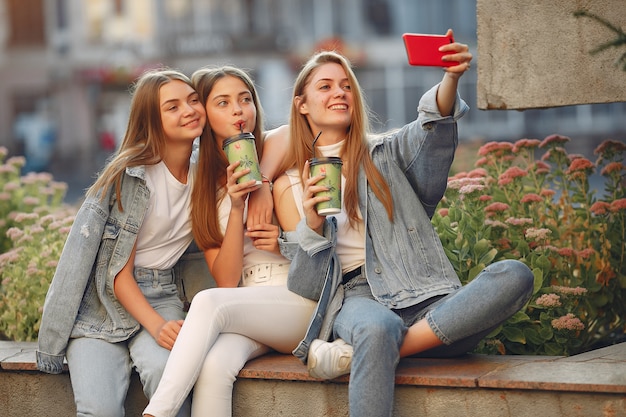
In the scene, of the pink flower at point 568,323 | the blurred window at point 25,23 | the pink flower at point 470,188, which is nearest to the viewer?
the pink flower at point 568,323

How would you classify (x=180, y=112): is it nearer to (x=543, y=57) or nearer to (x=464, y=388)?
(x=543, y=57)

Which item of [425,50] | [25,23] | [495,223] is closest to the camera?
[425,50]

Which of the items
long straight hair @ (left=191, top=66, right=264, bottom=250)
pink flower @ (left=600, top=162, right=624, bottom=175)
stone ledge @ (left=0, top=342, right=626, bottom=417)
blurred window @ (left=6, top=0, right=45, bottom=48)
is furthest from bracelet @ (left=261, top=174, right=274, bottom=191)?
blurred window @ (left=6, top=0, right=45, bottom=48)

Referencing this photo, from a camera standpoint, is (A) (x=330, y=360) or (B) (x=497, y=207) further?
(B) (x=497, y=207)

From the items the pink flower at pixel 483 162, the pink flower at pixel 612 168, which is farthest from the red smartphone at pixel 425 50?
the pink flower at pixel 483 162

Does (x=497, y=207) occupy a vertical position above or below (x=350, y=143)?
below

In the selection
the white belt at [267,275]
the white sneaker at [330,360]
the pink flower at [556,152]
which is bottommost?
the white sneaker at [330,360]

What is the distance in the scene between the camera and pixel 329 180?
3.33 meters

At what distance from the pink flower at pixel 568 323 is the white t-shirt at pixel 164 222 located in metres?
1.48

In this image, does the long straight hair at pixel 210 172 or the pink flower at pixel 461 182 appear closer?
the long straight hair at pixel 210 172

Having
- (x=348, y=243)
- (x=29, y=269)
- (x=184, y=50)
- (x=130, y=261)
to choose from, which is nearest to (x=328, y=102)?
(x=348, y=243)

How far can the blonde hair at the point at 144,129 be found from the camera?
12.9 feet

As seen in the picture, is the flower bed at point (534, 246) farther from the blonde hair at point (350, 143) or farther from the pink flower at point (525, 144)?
the blonde hair at point (350, 143)

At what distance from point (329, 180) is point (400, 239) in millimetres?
452
